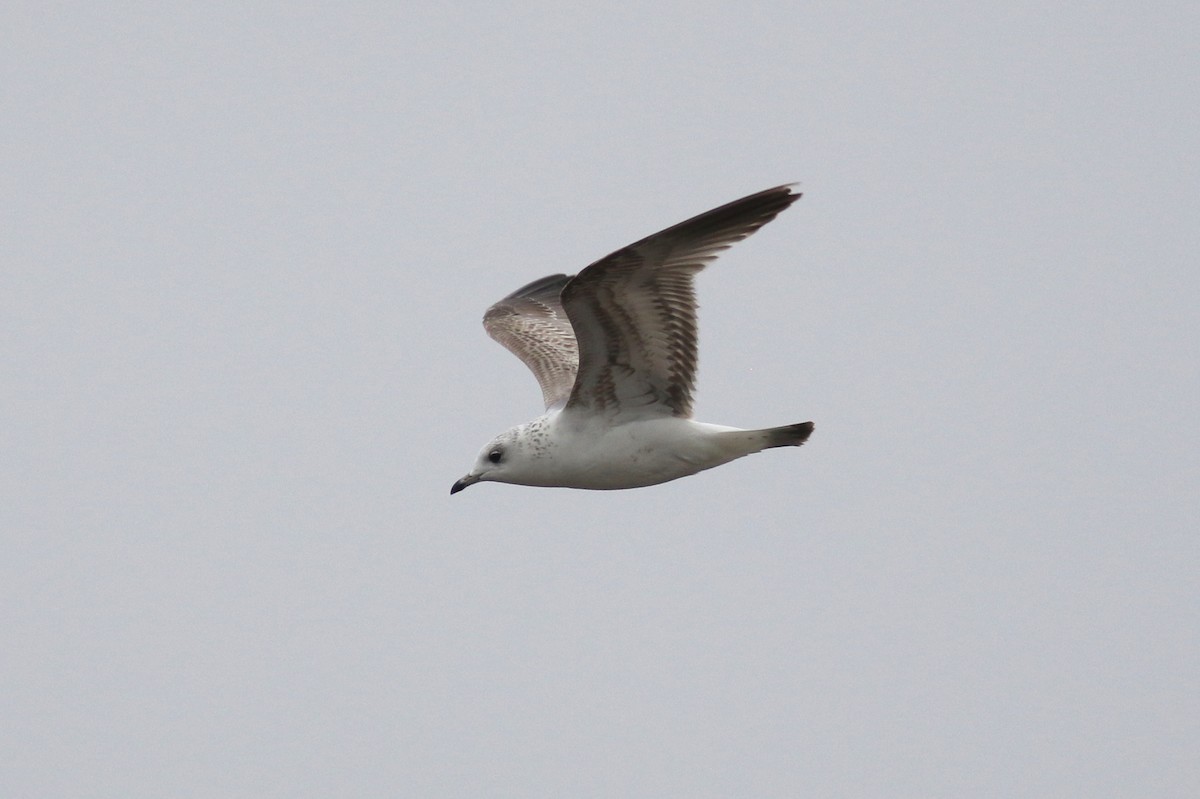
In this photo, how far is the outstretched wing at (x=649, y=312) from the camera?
8.79 metres

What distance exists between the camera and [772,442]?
32.5 ft

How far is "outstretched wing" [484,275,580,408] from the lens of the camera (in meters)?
12.5

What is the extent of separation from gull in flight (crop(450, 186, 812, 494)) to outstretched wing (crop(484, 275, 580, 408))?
126 centimetres

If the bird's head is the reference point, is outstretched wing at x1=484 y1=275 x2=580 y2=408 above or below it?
above

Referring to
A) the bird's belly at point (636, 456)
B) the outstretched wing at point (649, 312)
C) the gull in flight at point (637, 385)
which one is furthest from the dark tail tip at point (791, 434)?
the outstretched wing at point (649, 312)

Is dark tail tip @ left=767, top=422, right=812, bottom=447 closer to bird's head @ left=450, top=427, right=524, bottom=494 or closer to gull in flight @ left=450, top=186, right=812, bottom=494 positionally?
gull in flight @ left=450, top=186, right=812, bottom=494

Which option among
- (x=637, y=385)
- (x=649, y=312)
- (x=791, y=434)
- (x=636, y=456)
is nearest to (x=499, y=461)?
(x=636, y=456)

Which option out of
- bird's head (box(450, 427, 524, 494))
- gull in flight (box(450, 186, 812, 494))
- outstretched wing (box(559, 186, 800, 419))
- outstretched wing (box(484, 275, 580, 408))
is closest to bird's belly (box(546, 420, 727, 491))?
gull in flight (box(450, 186, 812, 494))

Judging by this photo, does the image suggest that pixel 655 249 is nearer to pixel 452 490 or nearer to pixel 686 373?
pixel 686 373

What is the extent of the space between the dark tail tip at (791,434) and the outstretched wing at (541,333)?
83.6 inches

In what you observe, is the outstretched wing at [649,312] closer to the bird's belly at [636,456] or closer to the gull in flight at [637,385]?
the gull in flight at [637,385]

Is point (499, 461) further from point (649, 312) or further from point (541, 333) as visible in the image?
point (541, 333)

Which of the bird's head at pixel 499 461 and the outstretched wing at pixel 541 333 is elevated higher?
the outstretched wing at pixel 541 333

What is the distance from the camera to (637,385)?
389 inches
